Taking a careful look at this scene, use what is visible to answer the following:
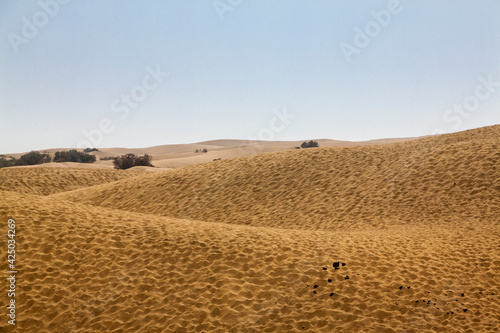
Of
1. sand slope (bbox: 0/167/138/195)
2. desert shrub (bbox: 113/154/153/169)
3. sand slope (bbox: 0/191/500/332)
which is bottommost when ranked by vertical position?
sand slope (bbox: 0/191/500/332)

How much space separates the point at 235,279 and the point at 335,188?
13689mm

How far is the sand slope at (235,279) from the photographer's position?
8023mm

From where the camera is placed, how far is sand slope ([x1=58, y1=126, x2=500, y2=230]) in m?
17.7

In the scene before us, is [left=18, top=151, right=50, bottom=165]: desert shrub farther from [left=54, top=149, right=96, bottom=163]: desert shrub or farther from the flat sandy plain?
the flat sandy plain

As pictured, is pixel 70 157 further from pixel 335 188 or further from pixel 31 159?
pixel 335 188

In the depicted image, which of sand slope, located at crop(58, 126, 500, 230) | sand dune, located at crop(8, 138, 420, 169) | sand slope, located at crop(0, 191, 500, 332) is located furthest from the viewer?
sand dune, located at crop(8, 138, 420, 169)

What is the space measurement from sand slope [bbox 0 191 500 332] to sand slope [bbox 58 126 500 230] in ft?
16.6

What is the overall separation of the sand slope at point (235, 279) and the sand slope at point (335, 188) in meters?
5.07

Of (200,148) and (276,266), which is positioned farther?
(200,148)

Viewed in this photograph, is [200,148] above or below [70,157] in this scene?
above

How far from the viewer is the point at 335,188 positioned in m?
21.9

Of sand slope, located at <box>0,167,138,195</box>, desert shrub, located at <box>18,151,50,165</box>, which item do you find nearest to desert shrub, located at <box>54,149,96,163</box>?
desert shrub, located at <box>18,151,50,165</box>

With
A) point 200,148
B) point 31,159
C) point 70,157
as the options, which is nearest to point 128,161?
point 70,157

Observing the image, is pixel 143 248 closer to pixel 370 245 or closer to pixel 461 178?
pixel 370 245
